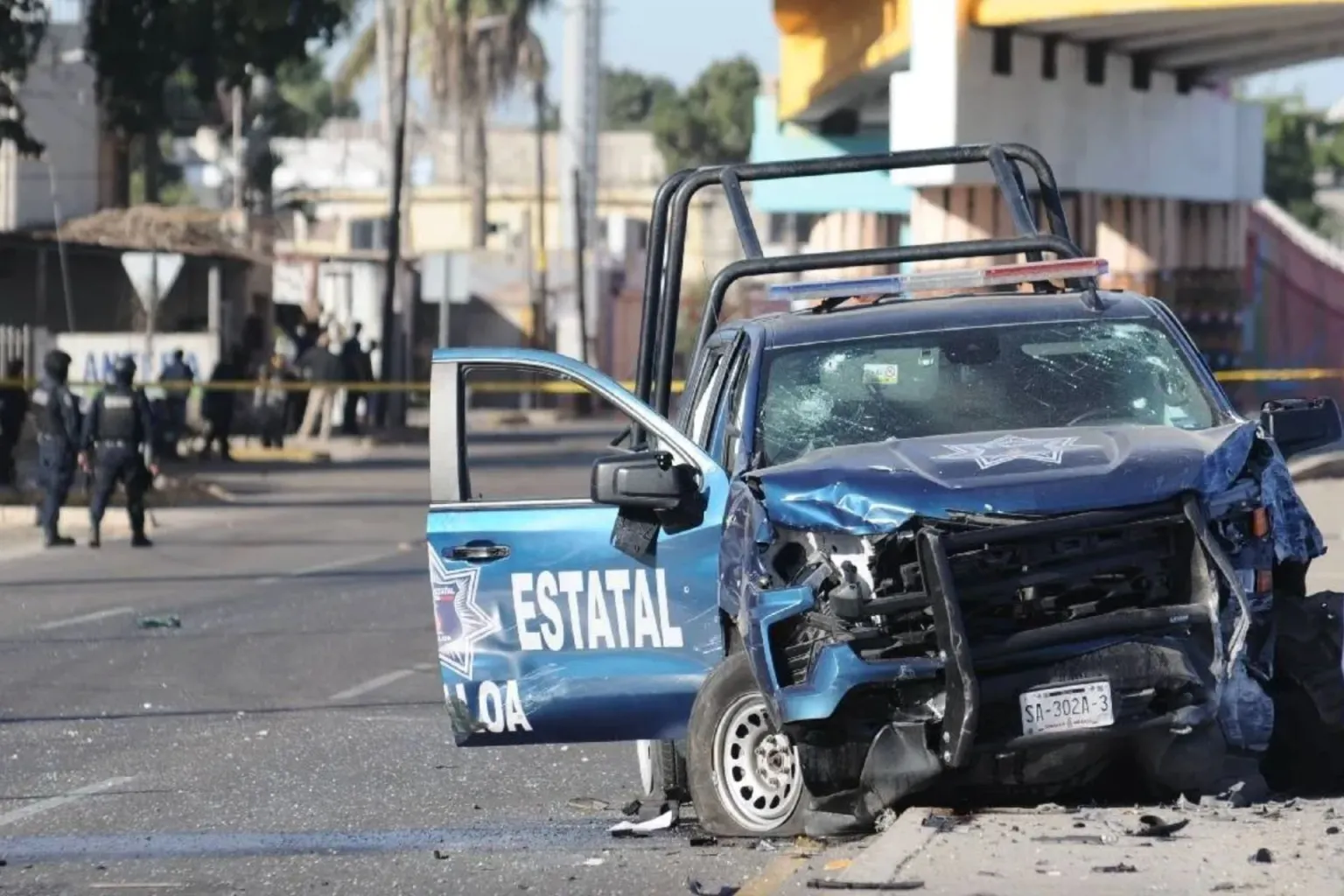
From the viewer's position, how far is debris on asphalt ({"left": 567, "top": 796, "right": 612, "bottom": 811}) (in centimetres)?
984

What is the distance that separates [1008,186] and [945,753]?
3895 mm

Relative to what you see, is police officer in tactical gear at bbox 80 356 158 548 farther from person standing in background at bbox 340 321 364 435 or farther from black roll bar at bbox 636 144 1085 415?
person standing in background at bbox 340 321 364 435

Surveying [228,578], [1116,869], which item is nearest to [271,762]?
[1116,869]

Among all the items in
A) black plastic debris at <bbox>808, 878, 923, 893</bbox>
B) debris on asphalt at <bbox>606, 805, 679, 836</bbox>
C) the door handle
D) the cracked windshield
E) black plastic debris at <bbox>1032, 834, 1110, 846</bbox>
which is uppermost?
the cracked windshield

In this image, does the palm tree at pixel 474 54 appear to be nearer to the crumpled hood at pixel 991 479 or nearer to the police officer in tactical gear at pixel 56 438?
the police officer in tactical gear at pixel 56 438

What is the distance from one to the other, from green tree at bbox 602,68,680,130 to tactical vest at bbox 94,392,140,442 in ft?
427

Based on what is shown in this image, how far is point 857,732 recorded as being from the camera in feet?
25.8

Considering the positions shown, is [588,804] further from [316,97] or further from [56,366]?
[316,97]

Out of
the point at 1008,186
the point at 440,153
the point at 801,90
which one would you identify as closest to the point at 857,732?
the point at 1008,186

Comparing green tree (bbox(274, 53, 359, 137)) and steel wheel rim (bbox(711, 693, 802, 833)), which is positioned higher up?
green tree (bbox(274, 53, 359, 137))

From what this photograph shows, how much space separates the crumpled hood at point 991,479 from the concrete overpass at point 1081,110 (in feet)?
62.6

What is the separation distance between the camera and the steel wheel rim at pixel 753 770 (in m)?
8.41

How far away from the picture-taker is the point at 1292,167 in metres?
85.0

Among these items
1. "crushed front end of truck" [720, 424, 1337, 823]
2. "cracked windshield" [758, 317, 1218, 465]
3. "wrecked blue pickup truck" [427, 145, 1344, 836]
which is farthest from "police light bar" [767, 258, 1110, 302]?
"crushed front end of truck" [720, 424, 1337, 823]
